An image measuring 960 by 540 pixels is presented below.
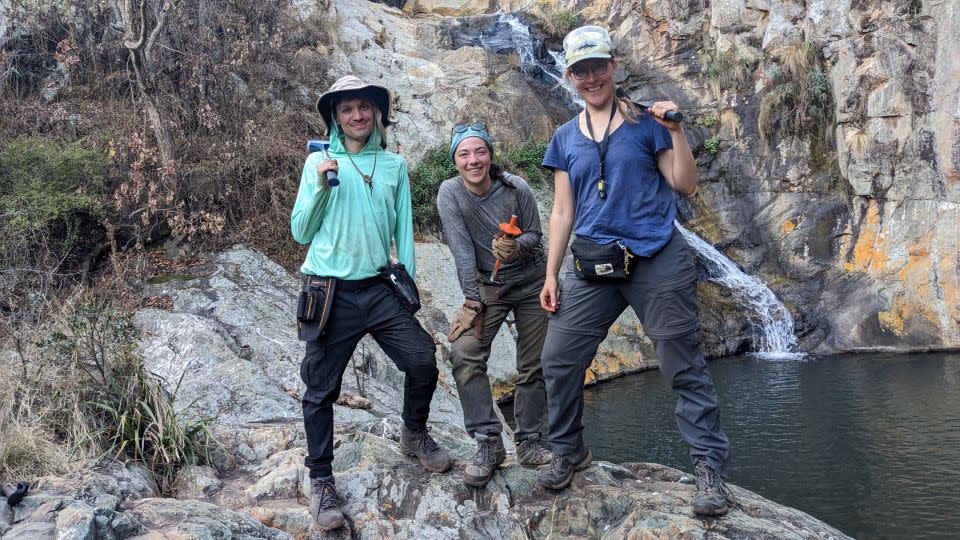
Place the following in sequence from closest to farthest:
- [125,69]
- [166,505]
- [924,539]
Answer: [166,505] → [924,539] → [125,69]

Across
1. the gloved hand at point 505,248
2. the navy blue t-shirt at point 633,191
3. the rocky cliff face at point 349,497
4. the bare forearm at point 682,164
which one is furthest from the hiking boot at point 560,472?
the bare forearm at point 682,164

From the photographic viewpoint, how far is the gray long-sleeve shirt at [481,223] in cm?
432

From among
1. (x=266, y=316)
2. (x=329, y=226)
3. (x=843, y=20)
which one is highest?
(x=843, y=20)

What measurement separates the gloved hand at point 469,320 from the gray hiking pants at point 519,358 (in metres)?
0.04

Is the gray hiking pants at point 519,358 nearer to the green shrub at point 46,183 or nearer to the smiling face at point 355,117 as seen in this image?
the smiling face at point 355,117

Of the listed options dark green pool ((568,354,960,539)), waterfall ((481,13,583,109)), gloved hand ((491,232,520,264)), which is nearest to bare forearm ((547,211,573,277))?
gloved hand ((491,232,520,264))

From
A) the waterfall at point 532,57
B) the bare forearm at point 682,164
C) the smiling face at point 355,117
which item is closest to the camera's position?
the bare forearm at point 682,164

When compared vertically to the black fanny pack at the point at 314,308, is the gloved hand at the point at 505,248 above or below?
above

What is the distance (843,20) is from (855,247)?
427cm

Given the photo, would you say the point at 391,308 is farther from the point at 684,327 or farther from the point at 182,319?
the point at 182,319

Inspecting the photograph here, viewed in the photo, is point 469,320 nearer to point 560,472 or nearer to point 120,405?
point 560,472

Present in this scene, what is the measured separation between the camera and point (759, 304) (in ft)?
41.0

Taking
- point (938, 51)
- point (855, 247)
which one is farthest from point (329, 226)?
point (938, 51)

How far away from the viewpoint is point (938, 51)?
11.8 metres
